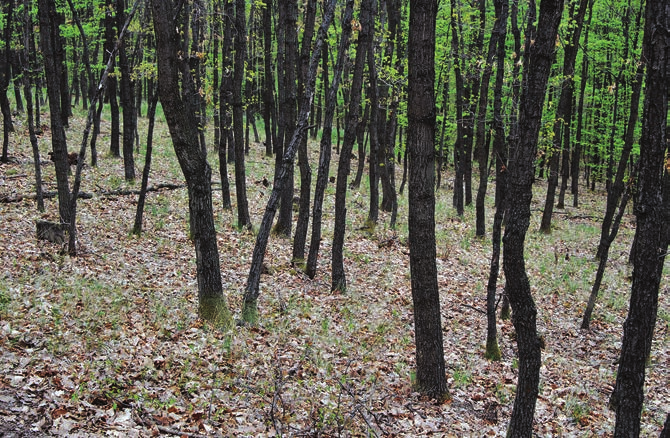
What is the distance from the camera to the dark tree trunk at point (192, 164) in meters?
7.23

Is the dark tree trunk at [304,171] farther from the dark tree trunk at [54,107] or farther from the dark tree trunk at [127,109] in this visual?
the dark tree trunk at [127,109]

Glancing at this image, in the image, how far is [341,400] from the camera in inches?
259

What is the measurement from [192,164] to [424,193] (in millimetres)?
3562

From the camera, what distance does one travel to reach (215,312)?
8.22m

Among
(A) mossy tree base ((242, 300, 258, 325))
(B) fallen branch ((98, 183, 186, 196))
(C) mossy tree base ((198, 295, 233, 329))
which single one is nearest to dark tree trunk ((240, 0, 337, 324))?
(A) mossy tree base ((242, 300, 258, 325))

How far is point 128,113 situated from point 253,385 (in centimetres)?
1392

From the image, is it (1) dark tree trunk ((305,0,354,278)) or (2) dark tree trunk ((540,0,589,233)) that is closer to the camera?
(1) dark tree trunk ((305,0,354,278))

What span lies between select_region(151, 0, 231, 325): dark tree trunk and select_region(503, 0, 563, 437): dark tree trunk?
15.2 feet

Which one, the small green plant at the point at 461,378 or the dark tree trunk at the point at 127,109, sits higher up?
the dark tree trunk at the point at 127,109

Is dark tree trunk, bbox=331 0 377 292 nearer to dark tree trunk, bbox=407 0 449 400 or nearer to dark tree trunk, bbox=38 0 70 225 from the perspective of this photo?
dark tree trunk, bbox=407 0 449 400

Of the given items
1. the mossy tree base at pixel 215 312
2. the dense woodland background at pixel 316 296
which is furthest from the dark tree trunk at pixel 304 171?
the mossy tree base at pixel 215 312

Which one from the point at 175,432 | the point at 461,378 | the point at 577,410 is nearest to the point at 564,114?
the point at 577,410

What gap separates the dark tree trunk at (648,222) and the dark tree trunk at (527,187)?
82 cm

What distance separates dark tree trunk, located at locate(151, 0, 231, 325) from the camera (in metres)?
7.23
